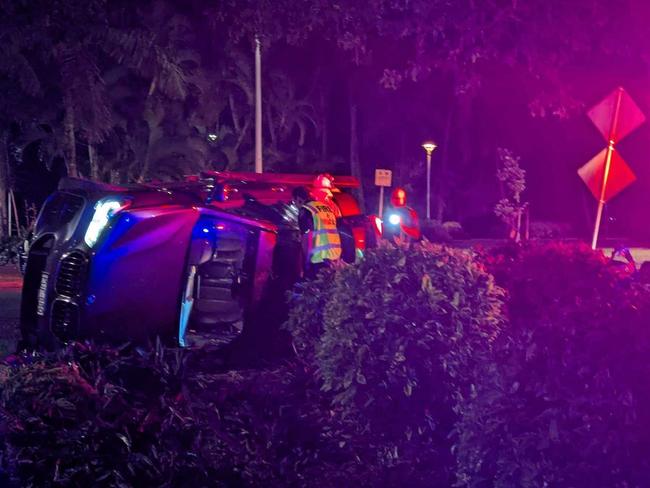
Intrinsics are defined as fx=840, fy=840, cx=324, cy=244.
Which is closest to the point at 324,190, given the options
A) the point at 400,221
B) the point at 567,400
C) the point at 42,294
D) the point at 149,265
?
the point at 149,265

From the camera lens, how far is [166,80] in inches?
898

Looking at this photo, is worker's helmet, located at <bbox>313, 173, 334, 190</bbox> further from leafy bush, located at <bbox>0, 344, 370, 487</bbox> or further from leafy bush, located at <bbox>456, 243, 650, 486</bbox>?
leafy bush, located at <bbox>456, 243, 650, 486</bbox>

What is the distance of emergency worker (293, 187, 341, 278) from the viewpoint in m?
8.29

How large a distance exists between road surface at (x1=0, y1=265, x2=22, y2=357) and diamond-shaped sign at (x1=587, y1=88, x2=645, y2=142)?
20.6 ft

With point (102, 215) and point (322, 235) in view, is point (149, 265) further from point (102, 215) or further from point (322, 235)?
point (322, 235)

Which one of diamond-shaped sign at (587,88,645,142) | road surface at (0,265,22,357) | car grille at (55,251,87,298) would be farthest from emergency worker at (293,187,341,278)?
road surface at (0,265,22,357)

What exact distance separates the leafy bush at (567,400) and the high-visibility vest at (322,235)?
425 centimetres

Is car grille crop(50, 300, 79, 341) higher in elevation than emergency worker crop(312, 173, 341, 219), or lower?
lower

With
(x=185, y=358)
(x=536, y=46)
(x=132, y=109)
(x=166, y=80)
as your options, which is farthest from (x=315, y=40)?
(x=185, y=358)

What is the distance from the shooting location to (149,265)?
6664 millimetres

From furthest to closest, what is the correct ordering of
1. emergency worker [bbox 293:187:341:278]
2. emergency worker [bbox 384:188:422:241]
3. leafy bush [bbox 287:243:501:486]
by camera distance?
1. emergency worker [bbox 384:188:422:241]
2. emergency worker [bbox 293:187:341:278]
3. leafy bush [bbox 287:243:501:486]

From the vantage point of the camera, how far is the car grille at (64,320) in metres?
6.46

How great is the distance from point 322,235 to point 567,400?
4.97m

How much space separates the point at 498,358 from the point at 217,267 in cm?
401
